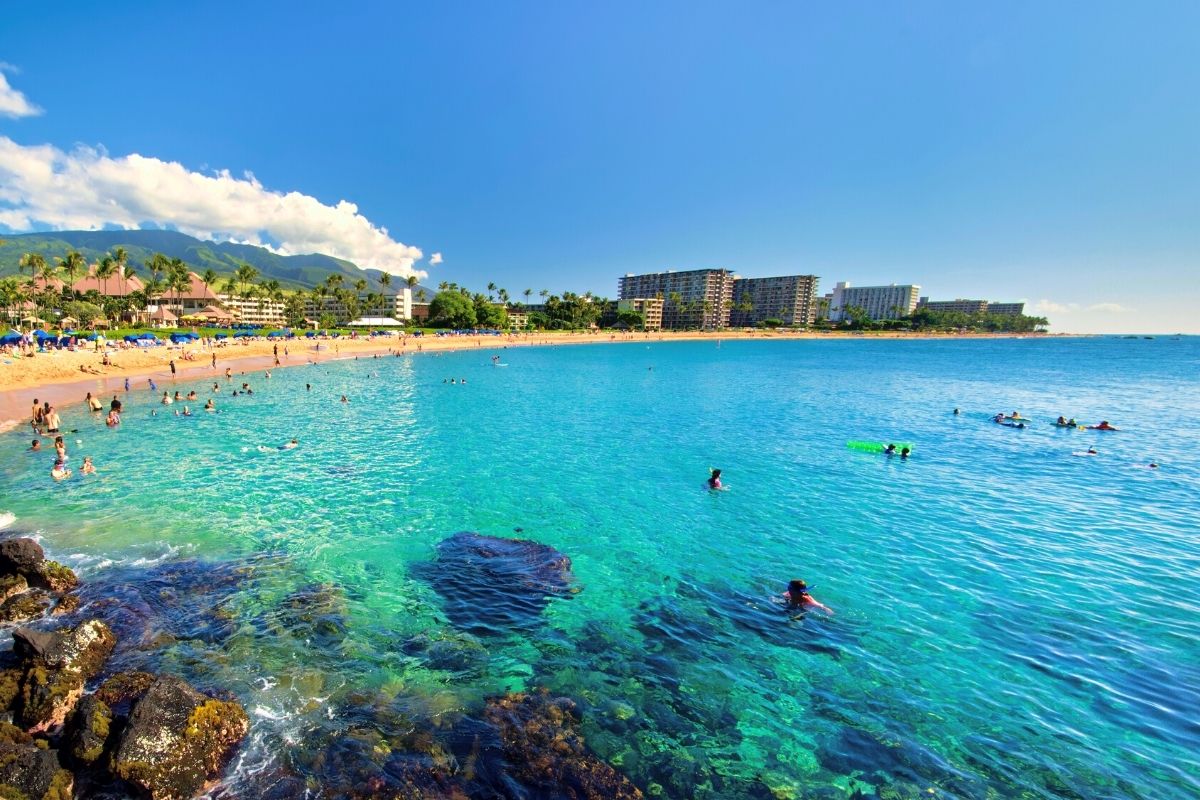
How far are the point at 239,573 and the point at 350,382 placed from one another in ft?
150

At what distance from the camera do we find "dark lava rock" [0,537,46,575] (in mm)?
11625

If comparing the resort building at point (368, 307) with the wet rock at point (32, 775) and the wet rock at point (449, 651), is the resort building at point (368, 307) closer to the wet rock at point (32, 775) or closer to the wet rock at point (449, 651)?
the wet rock at point (449, 651)

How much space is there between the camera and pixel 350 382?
5453 cm

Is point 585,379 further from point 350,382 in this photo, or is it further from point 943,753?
point 943,753

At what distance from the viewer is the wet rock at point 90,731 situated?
267 inches

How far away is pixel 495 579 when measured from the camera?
1322cm

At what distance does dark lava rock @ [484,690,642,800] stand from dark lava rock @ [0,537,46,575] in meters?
12.1

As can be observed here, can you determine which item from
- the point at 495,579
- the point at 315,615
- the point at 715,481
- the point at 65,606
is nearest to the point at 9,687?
the point at 65,606

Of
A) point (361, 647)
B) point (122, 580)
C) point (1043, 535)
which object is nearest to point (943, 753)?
point (361, 647)

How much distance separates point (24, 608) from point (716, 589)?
51.6 feet

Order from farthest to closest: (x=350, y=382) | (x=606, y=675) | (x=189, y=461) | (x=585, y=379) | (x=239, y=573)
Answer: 1. (x=585, y=379)
2. (x=350, y=382)
3. (x=189, y=461)
4. (x=239, y=573)
5. (x=606, y=675)

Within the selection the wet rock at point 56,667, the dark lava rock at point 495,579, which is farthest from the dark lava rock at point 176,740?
the dark lava rock at point 495,579

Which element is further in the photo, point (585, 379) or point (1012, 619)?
point (585, 379)

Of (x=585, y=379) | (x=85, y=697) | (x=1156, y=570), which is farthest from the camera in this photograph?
(x=585, y=379)
